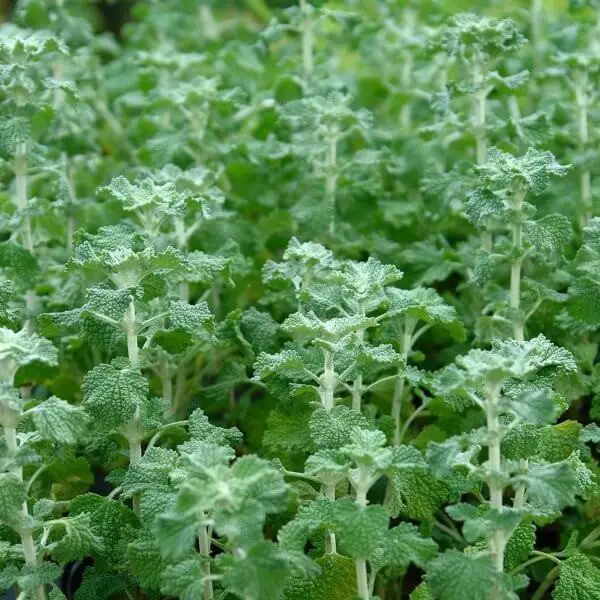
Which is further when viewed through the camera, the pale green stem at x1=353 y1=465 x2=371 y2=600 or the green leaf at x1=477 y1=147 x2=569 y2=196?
the green leaf at x1=477 y1=147 x2=569 y2=196

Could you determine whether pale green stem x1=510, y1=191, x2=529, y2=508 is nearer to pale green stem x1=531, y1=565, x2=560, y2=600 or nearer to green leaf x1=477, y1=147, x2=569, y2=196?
green leaf x1=477, y1=147, x2=569, y2=196

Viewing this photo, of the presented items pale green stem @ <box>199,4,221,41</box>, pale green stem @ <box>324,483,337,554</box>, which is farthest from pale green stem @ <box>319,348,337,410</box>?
pale green stem @ <box>199,4,221,41</box>

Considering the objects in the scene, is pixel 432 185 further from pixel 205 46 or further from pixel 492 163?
pixel 205 46

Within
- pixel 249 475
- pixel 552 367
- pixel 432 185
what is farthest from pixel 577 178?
pixel 249 475

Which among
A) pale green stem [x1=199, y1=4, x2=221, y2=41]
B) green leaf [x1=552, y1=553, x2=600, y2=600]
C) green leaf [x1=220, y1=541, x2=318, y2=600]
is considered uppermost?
pale green stem [x1=199, y1=4, x2=221, y2=41]

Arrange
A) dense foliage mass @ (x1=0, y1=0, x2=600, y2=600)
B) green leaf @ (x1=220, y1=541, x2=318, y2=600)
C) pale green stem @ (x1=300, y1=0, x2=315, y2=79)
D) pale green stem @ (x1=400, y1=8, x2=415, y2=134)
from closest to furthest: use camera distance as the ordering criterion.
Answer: green leaf @ (x1=220, y1=541, x2=318, y2=600), dense foliage mass @ (x1=0, y1=0, x2=600, y2=600), pale green stem @ (x1=300, y1=0, x2=315, y2=79), pale green stem @ (x1=400, y1=8, x2=415, y2=134)

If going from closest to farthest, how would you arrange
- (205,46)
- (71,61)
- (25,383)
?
(25,383)
(71,61)
(205,46)

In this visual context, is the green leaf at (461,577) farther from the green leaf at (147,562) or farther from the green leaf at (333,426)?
the green leaf at (147,562)

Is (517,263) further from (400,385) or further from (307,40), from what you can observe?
(307,40)
